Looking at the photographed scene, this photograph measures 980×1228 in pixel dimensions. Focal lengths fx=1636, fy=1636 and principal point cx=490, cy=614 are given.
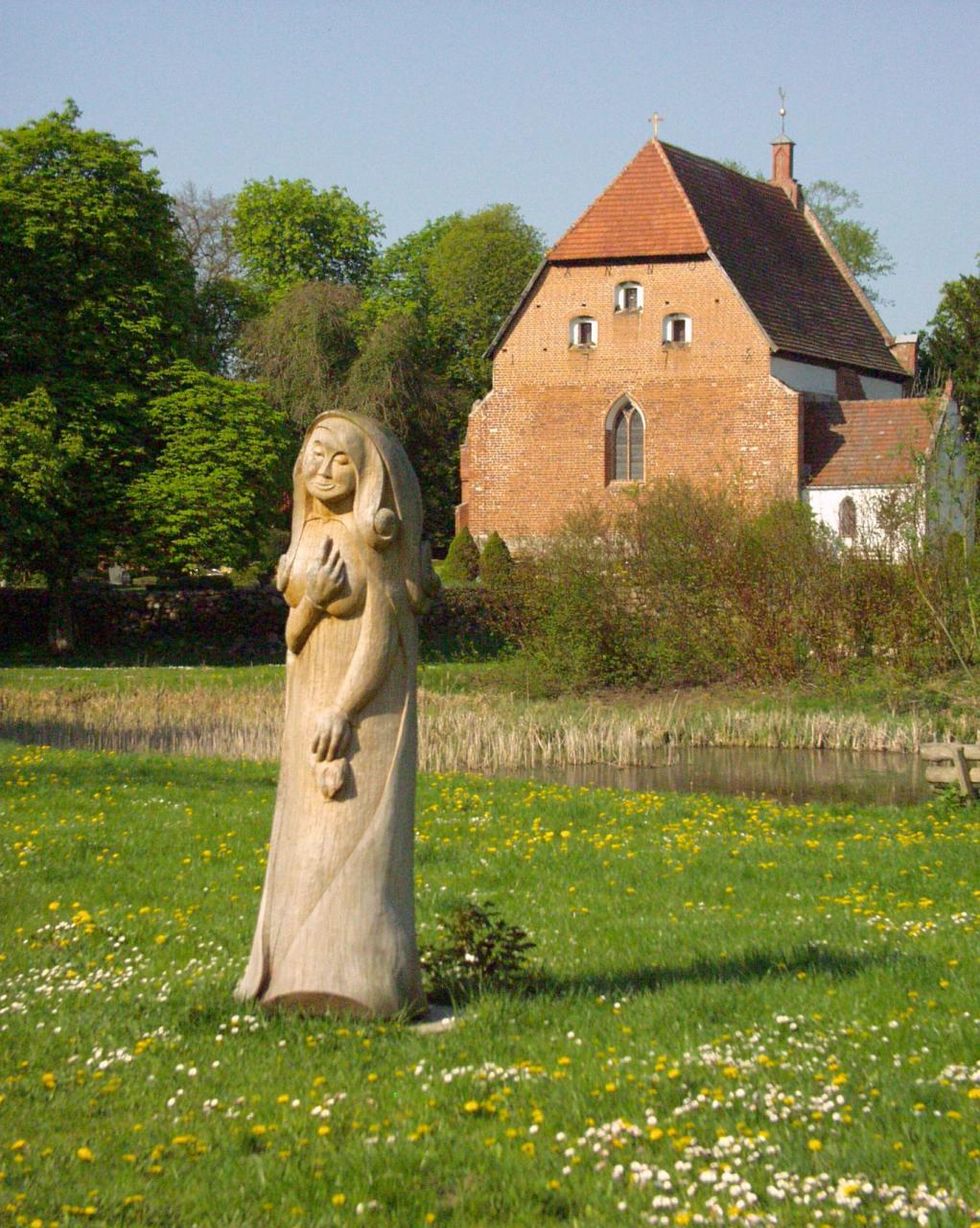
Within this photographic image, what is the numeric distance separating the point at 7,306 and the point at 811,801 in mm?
27837

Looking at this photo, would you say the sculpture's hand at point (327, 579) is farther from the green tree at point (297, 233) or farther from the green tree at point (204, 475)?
the green tree at point (297, 233)

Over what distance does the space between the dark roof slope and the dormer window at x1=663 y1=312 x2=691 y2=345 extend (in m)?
1.87

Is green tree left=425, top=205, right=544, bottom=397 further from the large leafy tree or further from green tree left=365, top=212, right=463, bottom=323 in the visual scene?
the large leafy tree

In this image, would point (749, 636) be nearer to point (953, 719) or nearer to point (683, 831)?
point (953, 719)

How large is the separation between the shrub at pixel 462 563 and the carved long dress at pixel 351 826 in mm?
40530

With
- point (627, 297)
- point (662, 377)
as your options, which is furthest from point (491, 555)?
point (627, 297)

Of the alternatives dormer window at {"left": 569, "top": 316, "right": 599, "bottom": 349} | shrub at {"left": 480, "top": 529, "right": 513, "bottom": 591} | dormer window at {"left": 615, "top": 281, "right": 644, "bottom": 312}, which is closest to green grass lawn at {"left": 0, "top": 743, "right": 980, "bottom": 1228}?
shrub at {"left": 480, "top": 529, "right": 513, "bottom": 591}

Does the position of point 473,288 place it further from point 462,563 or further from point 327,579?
point 327,579

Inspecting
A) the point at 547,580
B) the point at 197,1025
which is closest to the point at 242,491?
the point at 547,580

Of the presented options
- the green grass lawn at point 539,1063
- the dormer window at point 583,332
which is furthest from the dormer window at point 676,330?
the green grass lawn at point 539,1063

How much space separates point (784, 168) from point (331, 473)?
181ft

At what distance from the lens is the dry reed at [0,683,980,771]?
21906 mm

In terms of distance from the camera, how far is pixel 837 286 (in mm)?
55688

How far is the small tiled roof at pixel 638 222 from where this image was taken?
158 feet
